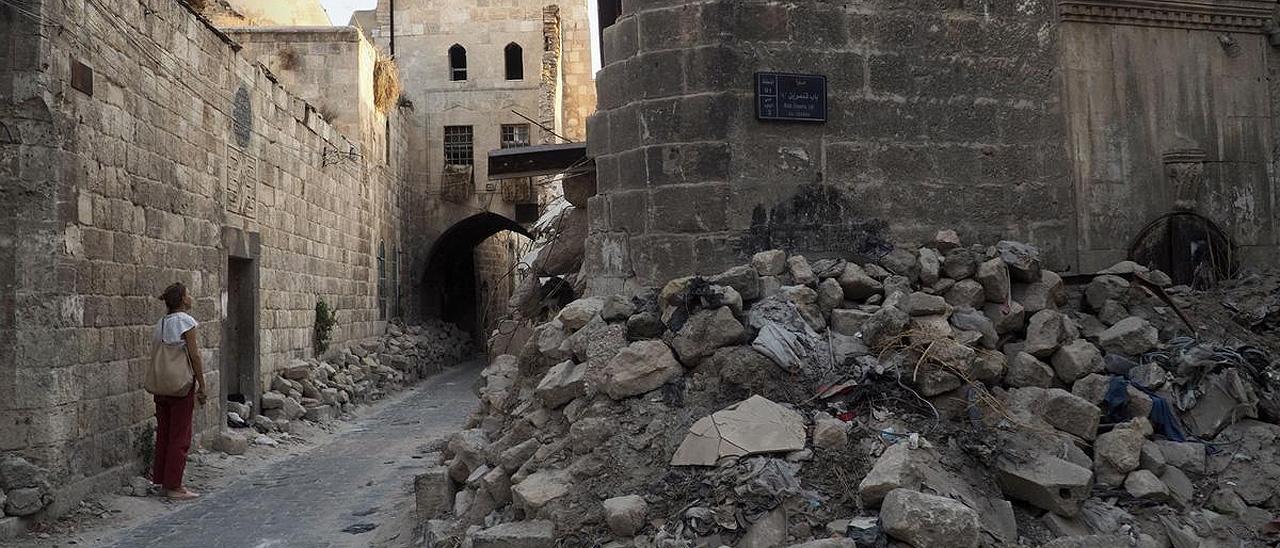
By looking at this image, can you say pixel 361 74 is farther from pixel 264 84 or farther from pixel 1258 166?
pixel 1258 166

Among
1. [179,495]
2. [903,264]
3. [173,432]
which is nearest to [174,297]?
[173,432]

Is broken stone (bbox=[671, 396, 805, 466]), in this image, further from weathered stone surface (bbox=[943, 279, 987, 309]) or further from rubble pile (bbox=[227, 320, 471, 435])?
rubble pile (bbox=[227, 320, 471, 435])

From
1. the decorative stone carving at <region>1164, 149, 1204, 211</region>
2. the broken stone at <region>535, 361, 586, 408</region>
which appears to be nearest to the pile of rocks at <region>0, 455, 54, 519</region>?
the broken stone at <region>535, 361, 586, 408</region>

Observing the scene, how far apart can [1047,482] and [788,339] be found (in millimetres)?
1267

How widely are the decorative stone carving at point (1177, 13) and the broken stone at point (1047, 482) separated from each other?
3.16 meters

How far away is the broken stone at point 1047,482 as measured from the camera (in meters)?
4.23

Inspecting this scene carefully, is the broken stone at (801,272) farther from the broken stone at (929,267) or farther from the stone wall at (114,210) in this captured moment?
the stone wall at (114,210)

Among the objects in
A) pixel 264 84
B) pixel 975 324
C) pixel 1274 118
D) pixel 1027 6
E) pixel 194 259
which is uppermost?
pixel 264 84

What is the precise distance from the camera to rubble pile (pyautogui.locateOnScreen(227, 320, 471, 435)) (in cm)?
1015

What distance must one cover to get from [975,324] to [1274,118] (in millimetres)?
3386

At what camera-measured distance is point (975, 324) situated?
5.04 m

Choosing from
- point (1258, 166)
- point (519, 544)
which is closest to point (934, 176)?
point (1258, 166)

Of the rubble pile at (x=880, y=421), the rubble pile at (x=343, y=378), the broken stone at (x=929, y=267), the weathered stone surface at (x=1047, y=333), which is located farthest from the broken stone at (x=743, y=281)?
the rubble pile at (x=343, y=378)

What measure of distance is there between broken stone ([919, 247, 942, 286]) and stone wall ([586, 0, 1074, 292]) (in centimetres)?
31
